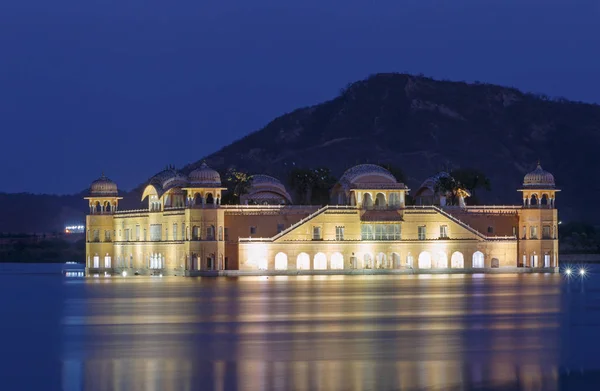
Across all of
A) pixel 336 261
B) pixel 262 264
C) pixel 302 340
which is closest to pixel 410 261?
pixel 336 261

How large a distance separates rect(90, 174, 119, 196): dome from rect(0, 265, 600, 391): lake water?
137ft

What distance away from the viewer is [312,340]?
38.3 meters

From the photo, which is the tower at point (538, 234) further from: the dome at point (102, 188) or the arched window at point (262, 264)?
the dome at point (102, 188)

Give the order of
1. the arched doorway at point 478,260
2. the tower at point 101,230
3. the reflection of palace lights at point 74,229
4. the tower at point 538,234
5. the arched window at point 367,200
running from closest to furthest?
the arched window at point 367,200
the arched doorway at point 478,260
the tower at point 538,234
the tower at point 101,230
the reflection of palace lights at point 74,229

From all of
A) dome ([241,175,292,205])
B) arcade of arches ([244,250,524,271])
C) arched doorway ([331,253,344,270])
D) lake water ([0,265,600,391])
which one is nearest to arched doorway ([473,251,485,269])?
arcade of arches ([244,250,524,271])

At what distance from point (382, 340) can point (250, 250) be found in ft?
186

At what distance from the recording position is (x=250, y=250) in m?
94.6

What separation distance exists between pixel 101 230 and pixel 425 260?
25402 mm

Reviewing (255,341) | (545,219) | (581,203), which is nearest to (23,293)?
(255,341)

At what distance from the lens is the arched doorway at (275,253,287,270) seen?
94.9m

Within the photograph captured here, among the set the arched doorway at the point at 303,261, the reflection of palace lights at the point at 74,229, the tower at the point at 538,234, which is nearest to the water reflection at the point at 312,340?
the arched doorway at the point at 303,261

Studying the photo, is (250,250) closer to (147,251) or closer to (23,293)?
(147,251)

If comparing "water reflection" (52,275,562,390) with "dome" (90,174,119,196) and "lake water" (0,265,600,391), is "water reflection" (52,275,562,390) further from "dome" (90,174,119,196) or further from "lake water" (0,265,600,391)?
"dome" (90,174,119,196)

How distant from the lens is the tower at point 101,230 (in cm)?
10856
